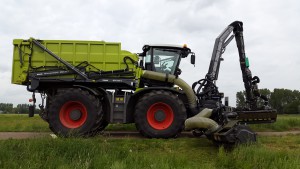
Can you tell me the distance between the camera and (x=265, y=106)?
1284 cm

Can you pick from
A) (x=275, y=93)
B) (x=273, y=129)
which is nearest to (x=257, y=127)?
(x=273, y=129)

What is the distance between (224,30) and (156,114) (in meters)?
5.49

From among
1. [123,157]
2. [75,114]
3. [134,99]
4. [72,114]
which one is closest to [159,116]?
[134,99]

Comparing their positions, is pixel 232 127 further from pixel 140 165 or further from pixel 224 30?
pixel 224 30

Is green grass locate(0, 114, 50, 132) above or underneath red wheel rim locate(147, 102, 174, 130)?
underneath

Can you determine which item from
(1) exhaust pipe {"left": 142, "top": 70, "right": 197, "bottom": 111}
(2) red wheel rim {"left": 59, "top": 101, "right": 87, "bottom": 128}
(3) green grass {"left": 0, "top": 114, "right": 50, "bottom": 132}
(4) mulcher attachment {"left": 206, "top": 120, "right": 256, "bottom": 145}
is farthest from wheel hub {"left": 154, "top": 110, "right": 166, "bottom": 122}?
(3) green grass {"left": 0, "top": 114, "right": 50, "bottom": 132}

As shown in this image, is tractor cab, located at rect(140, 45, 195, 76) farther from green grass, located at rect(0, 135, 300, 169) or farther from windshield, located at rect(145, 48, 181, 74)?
green grass, located at rect(0, 135, 300, 169)

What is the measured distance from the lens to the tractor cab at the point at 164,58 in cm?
1211

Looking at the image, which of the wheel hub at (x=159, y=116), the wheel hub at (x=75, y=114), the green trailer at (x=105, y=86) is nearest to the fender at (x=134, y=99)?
the green trailer at (x=105, y=86)

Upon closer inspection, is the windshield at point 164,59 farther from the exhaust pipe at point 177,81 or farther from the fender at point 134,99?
the fender at point 134,99

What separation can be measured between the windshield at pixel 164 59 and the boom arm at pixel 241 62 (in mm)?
2161

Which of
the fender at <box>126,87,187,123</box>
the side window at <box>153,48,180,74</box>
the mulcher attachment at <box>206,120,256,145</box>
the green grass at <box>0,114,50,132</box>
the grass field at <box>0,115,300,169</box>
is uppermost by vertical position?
the side window at <box>153,48,180,74</box>

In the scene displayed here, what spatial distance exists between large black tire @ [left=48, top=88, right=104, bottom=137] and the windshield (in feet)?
8.30

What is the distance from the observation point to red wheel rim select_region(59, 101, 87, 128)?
10984 mm
